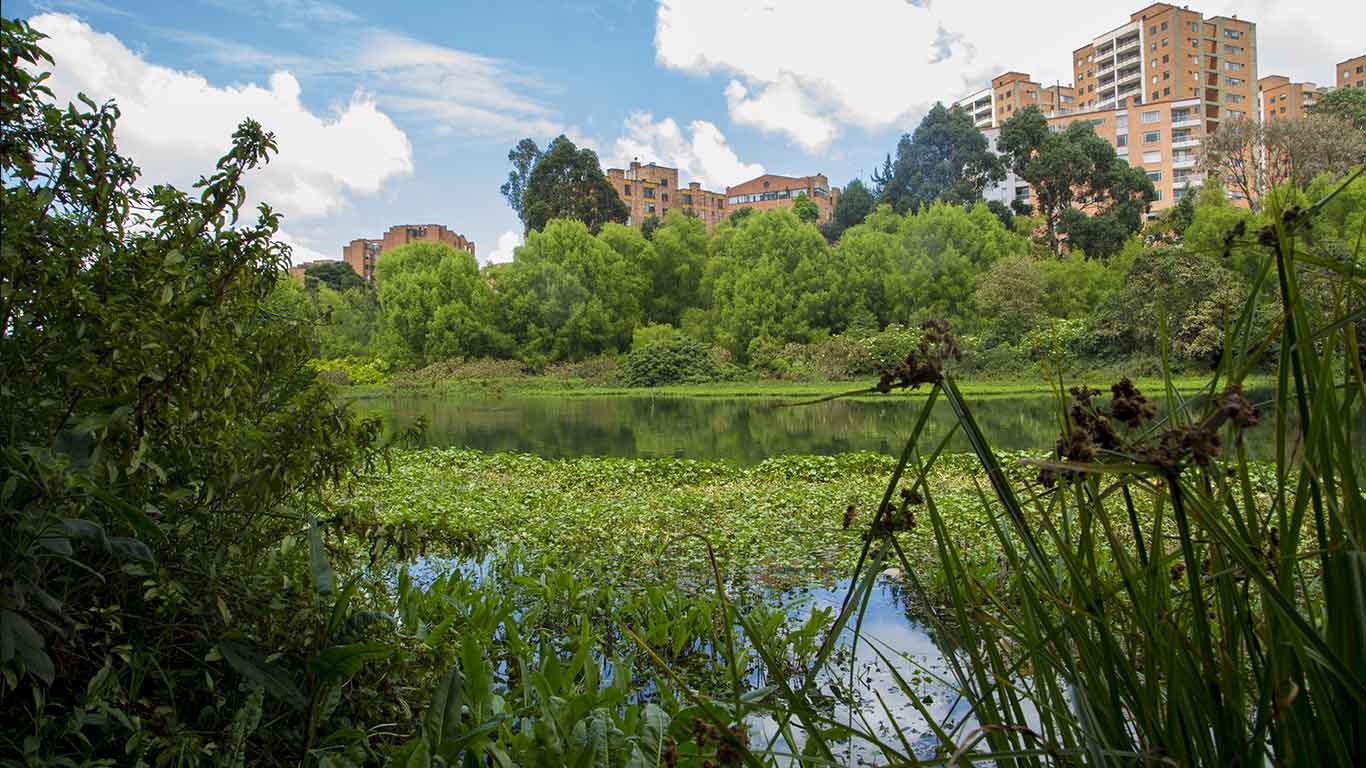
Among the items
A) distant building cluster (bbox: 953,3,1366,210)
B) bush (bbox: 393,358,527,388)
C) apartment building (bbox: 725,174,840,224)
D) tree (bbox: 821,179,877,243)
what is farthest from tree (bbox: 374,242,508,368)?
apartment building (bbox: 725,174,840,224)

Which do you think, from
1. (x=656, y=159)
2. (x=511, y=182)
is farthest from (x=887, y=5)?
(x=511, y=182)

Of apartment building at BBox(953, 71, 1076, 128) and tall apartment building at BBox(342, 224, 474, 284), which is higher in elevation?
apartment building at BBox(953, 71, 1076, 128)

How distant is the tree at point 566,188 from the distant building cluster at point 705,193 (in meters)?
6.92

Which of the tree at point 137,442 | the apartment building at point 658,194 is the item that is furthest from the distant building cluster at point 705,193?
the tree at point 137,442

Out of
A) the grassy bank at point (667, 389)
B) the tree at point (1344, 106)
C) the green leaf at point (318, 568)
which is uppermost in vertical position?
the tree at point (1344, 106)

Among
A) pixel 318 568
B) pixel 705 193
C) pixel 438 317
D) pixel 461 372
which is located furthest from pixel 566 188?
pixel 318 568

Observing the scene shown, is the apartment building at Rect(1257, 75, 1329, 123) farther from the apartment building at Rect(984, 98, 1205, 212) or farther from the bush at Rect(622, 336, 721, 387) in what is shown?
the bush at Rect(622, 336, 721, 387)

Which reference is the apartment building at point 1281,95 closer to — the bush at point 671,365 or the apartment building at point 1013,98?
the apartment building at point 1013,98

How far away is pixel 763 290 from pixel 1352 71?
2526 centimetres

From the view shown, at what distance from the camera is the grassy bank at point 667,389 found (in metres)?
14.9

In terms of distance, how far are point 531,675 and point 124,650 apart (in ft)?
2.01

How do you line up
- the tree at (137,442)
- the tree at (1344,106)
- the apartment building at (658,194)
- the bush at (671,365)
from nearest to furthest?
the tree at (137,442) → the bush at (671,365) → the tree at (1344,106) → the apartment building at (658,194)

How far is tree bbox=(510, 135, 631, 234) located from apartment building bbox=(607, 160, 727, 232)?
7.07 m

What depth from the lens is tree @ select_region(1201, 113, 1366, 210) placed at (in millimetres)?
18516
